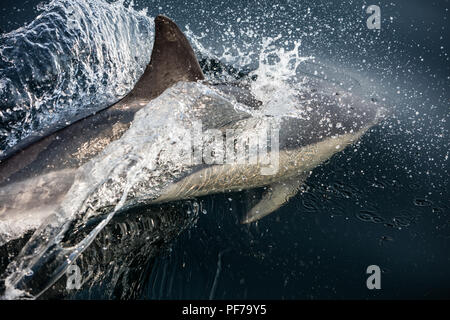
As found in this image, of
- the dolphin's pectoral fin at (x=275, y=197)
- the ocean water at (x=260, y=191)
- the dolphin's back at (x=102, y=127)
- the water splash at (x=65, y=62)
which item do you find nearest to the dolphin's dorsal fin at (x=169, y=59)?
the dolphin's back at (x=102, y=127)

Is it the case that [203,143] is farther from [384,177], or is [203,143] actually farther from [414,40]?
[414,40]

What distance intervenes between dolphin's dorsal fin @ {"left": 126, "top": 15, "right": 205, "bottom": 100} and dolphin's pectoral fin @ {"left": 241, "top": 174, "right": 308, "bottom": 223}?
1.17 meters

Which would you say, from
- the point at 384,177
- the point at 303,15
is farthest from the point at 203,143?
the point at 303,15

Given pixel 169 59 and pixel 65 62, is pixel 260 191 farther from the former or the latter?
pixel 65 62

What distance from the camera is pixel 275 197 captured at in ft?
10.4

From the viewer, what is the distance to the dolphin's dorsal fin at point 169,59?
3238 millimetres

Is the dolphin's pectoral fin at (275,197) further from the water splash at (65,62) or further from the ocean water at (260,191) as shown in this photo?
the water splash at (65,62)

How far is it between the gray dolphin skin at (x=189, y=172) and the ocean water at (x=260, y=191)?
5.3 inches

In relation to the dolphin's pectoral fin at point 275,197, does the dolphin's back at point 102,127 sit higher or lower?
higher

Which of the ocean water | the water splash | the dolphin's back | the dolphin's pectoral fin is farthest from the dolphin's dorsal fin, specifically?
the dolphin's pectoral fin

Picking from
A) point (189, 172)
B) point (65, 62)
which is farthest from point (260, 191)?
point (65, 62)

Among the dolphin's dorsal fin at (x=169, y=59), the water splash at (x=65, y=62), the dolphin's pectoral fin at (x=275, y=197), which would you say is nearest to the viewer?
the dolphin's pectoral fin at (x=275, y=197)

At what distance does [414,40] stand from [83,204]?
4985 millimetres

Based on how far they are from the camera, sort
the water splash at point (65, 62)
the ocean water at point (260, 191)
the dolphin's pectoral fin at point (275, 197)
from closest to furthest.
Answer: the ocean water at point (260, 191)
the dolphin's pectoral fin at point (275, 197)
the water splash at point (65, 62)
